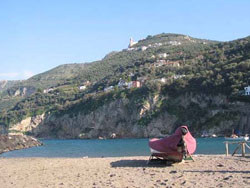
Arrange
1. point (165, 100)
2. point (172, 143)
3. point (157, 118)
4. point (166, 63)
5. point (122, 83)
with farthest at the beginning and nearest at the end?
point (166, 63)
point (122, 83)
point (165, 100)
point (157, 118)
point (172, 143)

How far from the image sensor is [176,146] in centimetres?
1681

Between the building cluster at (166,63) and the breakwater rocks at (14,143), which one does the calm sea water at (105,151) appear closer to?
the breakwater rocks at (14,143)

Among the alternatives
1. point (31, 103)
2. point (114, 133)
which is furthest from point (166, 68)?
point (31, 103)

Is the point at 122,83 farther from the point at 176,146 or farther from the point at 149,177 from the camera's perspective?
the point at 149,177

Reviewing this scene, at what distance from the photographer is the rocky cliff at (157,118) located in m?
74.7

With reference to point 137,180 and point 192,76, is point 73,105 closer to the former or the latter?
point 192,76

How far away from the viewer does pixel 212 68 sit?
85.9 m

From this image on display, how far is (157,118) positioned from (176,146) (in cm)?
6886

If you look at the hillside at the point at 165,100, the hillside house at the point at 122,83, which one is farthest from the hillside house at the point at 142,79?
the hillside house at the point at 122,83

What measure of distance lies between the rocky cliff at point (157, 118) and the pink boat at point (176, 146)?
57.7 meters

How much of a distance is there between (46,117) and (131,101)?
119ft

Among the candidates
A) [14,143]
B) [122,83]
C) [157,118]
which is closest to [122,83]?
[122,83]

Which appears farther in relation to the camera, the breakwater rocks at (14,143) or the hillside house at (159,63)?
the hillside house at (159,63)

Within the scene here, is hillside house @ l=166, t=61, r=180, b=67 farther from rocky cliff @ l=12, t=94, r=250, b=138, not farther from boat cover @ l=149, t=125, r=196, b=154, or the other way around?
boat cover @ l=149, t=125, r=196, b=154
